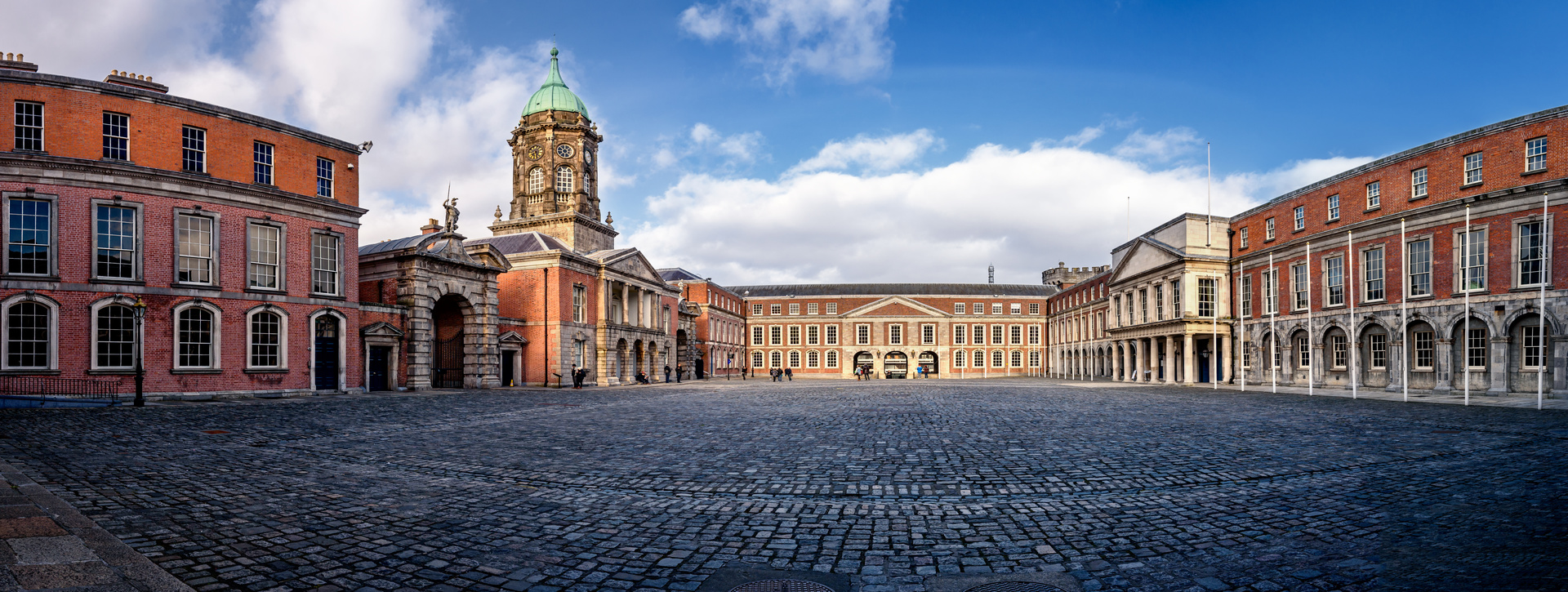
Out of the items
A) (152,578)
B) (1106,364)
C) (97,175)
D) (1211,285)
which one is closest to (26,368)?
(97,175)

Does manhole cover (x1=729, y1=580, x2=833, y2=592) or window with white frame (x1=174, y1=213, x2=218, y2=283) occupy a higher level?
window with white frame (x1=174, y1=213, x2=218, y2=283)

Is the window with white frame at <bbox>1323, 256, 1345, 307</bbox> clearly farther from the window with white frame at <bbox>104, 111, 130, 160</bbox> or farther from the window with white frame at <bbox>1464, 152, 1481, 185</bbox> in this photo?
the window with white frame at <bbox>104, 111, 130, 160</bbox>

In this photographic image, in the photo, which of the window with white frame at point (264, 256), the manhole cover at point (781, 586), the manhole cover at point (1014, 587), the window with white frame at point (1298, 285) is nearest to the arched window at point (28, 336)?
the window with white frame at point (264, 256)

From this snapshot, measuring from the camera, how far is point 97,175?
23.2 meters

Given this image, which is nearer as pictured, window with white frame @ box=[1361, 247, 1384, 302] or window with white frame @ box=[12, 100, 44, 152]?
window with white frame @ box=[12, 100, 44, 152]

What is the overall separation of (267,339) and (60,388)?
5.83m

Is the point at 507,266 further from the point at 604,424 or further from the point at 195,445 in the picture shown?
the point at 195,445

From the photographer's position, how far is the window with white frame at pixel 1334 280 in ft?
113

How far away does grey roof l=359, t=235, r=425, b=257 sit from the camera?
34844 millimetres

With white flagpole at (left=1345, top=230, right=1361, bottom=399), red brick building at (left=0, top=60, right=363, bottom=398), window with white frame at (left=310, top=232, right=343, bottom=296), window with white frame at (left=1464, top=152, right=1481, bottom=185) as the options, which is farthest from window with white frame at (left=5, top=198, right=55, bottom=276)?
window with white frame at (left=1464, top=152, right=1481, bottom=185)

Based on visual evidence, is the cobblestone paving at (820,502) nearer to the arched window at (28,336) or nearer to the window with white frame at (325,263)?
the arched window at (28,336)

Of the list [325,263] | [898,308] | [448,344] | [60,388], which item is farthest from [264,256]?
[898,308]

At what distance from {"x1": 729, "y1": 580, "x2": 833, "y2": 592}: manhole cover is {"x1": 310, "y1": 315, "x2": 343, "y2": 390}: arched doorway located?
29.6m

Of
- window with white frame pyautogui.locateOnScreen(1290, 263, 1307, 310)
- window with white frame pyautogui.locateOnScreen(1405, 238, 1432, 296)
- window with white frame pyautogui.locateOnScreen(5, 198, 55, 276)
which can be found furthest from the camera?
window with white frame pyautogui.locateOnScreen(1290, 263, 1307, 310)
